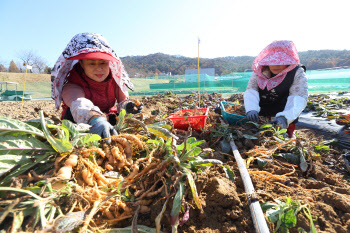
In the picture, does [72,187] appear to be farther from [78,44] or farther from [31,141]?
[78,44]

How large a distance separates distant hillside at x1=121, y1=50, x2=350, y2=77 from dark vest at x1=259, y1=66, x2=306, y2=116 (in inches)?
1686

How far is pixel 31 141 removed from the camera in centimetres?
103

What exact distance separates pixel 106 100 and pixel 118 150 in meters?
1.31

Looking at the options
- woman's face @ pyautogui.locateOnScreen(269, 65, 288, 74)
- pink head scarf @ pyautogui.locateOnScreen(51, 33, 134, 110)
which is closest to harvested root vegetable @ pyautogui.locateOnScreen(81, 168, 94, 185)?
pink head scarf @ pyautogui.locateOnScreen(51, 33, 134, 110)

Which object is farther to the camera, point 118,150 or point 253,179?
point 253,179

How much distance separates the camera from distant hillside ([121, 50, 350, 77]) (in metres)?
42.6

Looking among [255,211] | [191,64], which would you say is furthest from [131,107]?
[191,64]

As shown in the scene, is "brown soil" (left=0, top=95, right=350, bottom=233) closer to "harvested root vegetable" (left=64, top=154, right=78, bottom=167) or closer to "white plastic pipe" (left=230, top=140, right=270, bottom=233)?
"white plastic pipe" (left=230, top=140, right=270, bottom=233)

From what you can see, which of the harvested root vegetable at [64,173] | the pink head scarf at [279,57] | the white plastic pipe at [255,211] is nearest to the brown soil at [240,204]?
the white plastic pipe at [255,211]

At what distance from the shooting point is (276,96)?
301cm

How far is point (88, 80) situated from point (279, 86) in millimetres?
2519

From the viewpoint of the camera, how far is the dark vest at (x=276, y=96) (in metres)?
2.85

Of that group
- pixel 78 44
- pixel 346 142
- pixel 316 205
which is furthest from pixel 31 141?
pixel 346 142

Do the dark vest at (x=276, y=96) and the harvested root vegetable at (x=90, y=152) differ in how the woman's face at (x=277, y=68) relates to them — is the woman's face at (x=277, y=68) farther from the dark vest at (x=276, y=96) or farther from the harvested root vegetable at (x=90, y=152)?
the harvested root vegetable at (x=90, y=152)
